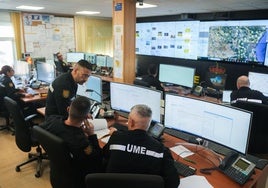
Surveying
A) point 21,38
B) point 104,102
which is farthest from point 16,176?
point 21,38

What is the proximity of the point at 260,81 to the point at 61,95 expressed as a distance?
323cm

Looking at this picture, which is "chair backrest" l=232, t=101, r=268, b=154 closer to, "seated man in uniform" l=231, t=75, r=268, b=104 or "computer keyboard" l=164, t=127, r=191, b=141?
"seated man in uniform" l=231, t=75, r=268, b=104

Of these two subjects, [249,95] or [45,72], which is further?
[45,72]

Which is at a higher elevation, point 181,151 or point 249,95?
point 249,95

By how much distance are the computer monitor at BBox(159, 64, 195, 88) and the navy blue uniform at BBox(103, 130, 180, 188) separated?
3340 millimetres

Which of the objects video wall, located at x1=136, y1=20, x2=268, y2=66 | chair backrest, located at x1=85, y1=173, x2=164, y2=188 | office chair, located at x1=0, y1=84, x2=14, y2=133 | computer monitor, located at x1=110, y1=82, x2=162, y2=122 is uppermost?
video wall, located at x1=136, y1=20, x2=268, y2=66

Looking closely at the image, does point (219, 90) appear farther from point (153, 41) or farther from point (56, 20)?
point (56, 20)

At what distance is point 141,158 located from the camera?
4.69 feet

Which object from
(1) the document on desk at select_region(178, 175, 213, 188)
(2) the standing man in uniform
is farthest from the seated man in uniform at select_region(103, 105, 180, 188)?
(2) the standing man in uniform

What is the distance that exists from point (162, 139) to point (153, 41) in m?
5.77

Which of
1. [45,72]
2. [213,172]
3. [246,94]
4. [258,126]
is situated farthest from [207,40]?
[213,172]

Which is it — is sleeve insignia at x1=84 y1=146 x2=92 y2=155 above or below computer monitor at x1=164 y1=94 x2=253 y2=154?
below

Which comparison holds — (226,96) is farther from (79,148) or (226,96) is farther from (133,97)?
(79,148)

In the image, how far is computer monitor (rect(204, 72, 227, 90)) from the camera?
14.5 ft
